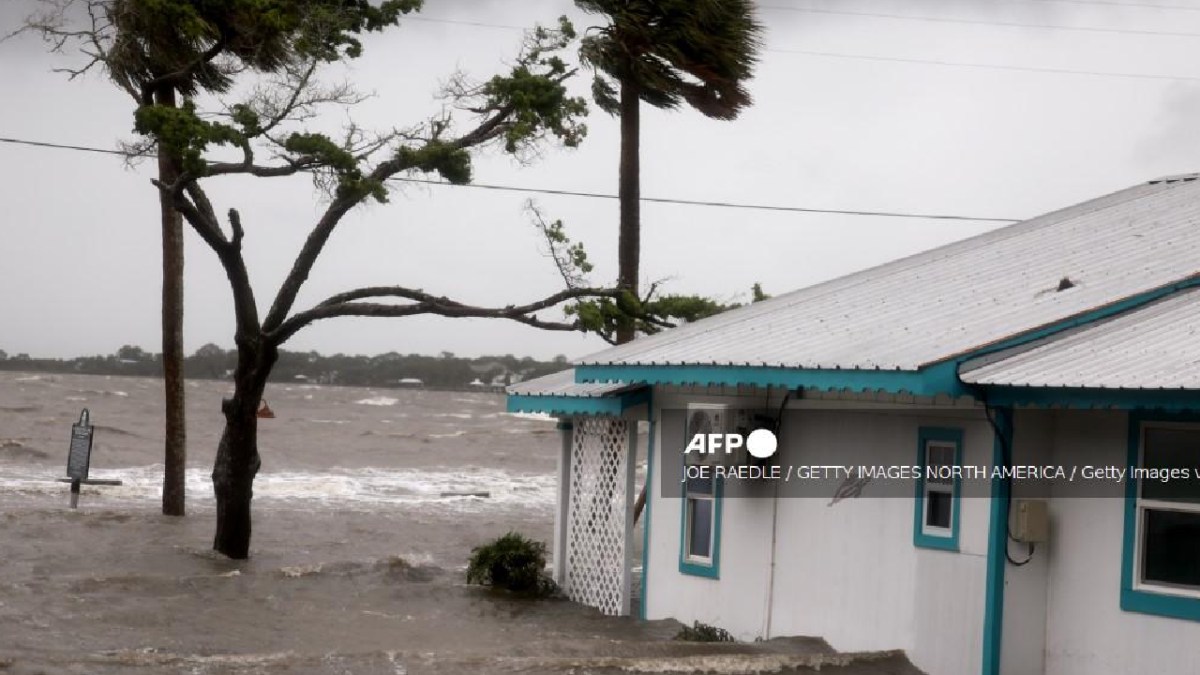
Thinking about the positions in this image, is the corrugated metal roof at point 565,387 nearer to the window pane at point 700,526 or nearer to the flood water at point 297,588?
the window pane at point 700,526

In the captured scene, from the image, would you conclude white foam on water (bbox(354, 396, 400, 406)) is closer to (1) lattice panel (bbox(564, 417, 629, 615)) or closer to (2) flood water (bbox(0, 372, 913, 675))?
(2) flood water (bbox(0, 372, 913, 675))

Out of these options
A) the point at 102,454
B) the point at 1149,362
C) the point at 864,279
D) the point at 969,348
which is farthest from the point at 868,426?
the point at 102,454

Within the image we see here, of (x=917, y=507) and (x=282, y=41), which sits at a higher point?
(x=282, y=41)

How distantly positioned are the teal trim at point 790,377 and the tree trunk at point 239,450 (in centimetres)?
652

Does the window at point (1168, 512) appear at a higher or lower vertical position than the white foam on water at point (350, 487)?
higher

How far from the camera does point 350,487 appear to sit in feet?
143

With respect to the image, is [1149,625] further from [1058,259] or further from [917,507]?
[1058,259]

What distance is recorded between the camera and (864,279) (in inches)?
641

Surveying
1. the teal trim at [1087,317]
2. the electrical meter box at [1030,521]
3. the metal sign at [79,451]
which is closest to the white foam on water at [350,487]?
the metal sign at [79,451]

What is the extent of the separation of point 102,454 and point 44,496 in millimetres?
16295

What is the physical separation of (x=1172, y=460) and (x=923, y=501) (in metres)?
1.88

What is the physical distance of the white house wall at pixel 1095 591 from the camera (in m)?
10.1

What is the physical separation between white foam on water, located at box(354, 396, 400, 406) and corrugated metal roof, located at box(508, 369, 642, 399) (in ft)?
279

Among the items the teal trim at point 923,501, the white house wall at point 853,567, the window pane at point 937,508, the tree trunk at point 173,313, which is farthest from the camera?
the tree trunk at point 173,313
